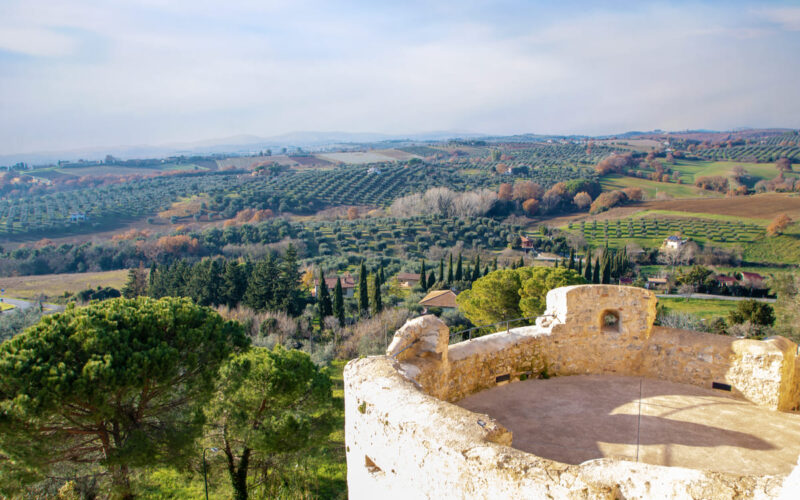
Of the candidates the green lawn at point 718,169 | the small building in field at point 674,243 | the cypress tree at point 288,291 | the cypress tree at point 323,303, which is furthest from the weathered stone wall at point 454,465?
the green lawn at point 718,169

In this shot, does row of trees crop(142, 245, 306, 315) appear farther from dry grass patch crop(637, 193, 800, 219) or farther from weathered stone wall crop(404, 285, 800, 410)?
dry grass patch crop(637, 193, 800, 219)

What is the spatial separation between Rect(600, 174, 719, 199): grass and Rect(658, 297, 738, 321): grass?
1690 inches

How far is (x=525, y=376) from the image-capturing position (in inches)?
317

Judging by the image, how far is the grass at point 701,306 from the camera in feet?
128

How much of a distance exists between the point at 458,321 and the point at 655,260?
35.9 metres

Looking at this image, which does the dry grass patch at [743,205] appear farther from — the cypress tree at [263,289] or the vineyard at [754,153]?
the cypress tree at [263,289]

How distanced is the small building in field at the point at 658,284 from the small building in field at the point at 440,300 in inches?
865

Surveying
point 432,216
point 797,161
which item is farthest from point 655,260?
point 797,161

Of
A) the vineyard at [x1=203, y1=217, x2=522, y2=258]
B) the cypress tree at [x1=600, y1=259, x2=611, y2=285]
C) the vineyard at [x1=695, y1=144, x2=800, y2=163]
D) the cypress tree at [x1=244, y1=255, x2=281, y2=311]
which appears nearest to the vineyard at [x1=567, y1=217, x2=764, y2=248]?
the vineyard at [x1=203, y1=217, x2=522, y2=258]

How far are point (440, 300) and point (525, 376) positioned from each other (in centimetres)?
2813

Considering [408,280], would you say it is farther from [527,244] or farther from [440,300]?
[527,244]

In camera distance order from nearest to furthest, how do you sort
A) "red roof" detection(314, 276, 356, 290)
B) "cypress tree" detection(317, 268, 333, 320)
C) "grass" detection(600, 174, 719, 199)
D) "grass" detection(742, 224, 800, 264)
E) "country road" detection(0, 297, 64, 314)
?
"cypress tree" detection(317, 268, 333, 320) → "country road" detection(0, 297, 64, 314) → "red roof" detection(314, 276, 356, 290) → "grass" detection(742, 224, 800, 264) → "grass" detection(600, 174, 719, 199)

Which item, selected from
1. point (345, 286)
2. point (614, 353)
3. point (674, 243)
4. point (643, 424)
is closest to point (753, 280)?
point (674, 243)

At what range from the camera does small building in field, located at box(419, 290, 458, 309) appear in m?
35.1
